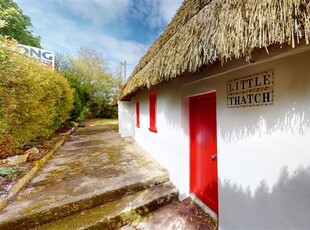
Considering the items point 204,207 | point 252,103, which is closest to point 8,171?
point 204,207

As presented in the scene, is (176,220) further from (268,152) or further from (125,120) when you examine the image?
(125,120)

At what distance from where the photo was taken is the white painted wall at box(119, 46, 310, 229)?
5.85 feet

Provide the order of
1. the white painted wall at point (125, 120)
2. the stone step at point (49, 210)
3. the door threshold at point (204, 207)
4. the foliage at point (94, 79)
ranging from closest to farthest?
the stone step at point (49, 210) < the door threshold at point (204, 207) < the white painted wall at point (125, 120) < the foliage at point (94, 79)

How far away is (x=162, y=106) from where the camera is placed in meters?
5.29

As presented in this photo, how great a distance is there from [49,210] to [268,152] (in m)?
3.60

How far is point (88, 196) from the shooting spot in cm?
337

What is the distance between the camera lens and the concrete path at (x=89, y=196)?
9.62 ft

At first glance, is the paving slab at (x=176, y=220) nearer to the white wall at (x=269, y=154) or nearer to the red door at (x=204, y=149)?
the red door at (x=204, y=149)

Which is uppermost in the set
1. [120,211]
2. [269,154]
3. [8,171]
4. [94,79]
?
[94,79]

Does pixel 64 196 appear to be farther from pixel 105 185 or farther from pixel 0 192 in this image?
pixel 0 192

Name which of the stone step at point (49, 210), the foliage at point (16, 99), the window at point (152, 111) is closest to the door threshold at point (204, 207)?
the stone step at point (49, 210)

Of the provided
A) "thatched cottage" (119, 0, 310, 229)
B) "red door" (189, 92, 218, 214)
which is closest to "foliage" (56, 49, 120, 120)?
"red door" (189, 92, 218, 214)

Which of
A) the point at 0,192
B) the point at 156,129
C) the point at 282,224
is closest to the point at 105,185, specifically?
the point at 0,192

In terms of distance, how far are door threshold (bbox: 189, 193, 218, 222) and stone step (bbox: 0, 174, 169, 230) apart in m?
1.51
